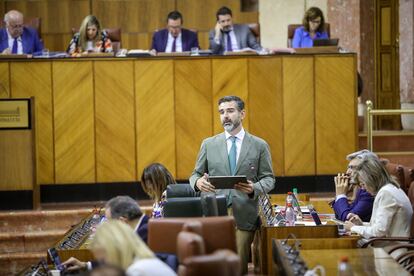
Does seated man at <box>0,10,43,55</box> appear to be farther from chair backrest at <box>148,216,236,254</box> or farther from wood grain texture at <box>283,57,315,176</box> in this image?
chair backrest at <box>148,216,236,254</box>

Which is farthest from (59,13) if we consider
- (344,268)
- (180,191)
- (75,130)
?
(344,268)

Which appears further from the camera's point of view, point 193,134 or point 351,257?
point 193,134

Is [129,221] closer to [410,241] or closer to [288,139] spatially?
[410,241]

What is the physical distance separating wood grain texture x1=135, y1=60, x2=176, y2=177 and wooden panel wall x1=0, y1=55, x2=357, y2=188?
0.03ft

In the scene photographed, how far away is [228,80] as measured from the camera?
10633mm

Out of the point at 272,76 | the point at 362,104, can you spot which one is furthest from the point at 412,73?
the point at 272,76

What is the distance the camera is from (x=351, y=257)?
20.3 ft

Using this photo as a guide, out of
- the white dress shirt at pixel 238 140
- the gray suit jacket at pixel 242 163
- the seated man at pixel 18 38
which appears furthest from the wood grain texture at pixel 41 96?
the white dress shirt at pixel 238 140

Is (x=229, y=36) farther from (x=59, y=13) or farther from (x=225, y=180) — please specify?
(x=225, y=180)

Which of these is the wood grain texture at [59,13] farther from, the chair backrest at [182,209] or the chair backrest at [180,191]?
the chair backrest at [182,209]

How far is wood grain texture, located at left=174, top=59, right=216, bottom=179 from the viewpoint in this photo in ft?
34.8

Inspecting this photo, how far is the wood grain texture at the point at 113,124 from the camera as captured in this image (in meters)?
10.6

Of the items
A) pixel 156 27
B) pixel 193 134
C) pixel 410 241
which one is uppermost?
pixel 156 27

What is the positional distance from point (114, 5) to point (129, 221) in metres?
8.84
